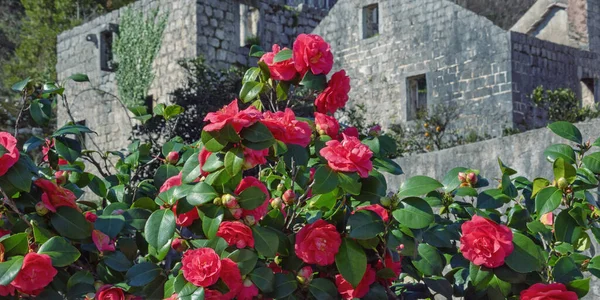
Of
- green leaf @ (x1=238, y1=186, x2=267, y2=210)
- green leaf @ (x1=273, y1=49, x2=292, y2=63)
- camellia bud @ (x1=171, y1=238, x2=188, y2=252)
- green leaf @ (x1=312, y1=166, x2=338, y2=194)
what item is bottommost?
camellia bud @ (x1=171, y1=238, x2=188, y2=252)

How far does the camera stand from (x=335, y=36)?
18641 mm

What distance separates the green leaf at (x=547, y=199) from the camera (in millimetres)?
2902

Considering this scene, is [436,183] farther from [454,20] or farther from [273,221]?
[454,20]

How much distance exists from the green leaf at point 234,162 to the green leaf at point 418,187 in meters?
0.51

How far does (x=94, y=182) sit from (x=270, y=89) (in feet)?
2.46

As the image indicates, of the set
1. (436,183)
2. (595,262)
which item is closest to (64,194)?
(436,183)

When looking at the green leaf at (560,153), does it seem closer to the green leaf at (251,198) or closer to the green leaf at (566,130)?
the green leaf at (566,130)

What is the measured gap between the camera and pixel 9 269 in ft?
8.90

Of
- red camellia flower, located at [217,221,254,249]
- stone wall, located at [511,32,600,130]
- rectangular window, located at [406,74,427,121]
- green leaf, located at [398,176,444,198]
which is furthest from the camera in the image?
rectangular window, located at [406,74,427,121]

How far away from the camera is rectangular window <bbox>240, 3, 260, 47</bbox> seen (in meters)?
17.9

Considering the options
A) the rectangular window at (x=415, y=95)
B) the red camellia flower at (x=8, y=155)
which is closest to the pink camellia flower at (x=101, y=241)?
the red camellia flower at (x=8, y=155)

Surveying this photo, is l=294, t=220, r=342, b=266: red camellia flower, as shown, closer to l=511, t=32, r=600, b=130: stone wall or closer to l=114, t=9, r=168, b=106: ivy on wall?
l=511, t=32, r=600, b=130: stone wall

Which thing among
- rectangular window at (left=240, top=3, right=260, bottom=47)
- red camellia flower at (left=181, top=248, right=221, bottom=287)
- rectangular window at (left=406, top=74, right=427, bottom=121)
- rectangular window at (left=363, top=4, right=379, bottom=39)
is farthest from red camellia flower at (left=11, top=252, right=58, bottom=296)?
rectangular window at (left=363, top=4, right=379, bottom=39)

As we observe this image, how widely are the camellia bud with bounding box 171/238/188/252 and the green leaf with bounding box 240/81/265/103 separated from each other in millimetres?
525
